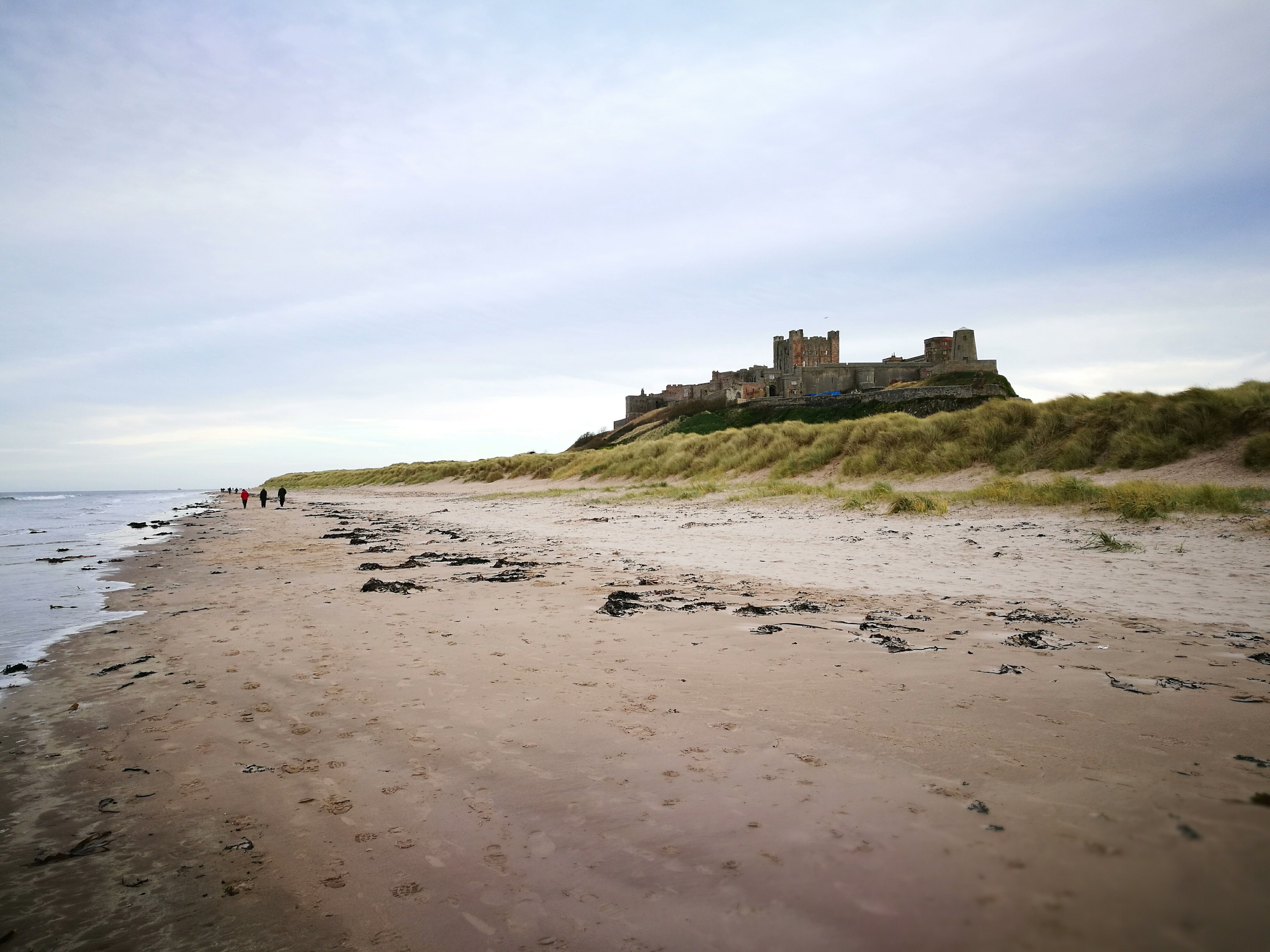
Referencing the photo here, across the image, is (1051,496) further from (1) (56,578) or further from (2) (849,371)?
(2) (849,371)

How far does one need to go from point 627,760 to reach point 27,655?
5.88m

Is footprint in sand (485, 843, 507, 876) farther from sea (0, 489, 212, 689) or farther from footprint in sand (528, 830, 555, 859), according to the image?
sea (0, 489, 212, 689)

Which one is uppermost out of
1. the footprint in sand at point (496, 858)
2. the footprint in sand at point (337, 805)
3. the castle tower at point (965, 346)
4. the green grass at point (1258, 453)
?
the castle tower at point (965, 346)

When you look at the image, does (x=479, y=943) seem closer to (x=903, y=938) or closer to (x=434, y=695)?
(x=903, y=938)

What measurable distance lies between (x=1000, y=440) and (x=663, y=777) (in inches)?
777

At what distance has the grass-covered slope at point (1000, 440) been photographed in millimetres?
15359

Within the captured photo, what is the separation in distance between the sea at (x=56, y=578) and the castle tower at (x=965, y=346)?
8047 cm

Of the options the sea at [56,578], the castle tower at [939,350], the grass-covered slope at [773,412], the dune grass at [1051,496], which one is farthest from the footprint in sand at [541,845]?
the castle tower at [939,350]

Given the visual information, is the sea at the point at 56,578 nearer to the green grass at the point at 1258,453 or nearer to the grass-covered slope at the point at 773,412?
the green grass at the point at 1258,453

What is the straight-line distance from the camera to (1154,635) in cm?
485

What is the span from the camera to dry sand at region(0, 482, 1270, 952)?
2.03m

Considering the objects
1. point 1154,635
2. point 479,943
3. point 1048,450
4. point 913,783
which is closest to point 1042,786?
point 913,783

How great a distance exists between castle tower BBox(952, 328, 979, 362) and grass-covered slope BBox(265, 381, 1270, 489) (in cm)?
6051

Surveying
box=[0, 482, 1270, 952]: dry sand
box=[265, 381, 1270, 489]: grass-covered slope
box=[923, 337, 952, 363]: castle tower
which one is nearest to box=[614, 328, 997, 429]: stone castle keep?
box=[923, 337, 952, 363]: castle tower
